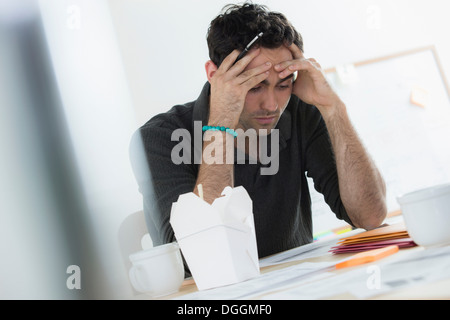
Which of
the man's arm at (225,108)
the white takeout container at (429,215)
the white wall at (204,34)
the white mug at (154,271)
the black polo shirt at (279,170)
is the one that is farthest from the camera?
the white wall at (204,34)

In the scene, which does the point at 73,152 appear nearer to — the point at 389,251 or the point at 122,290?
the point at 122,290

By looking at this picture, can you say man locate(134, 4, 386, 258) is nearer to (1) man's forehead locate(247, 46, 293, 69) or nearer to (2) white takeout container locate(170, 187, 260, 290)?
(1) man's forehead locate(247, 46, 293, 69)

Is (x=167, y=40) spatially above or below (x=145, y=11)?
below

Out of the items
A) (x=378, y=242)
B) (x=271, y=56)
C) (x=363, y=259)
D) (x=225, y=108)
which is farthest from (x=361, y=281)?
(x=271, y=56)

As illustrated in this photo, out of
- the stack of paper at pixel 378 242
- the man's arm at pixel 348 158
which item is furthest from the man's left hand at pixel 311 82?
the stack of paper at pixel 378 242

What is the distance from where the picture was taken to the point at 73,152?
743mm

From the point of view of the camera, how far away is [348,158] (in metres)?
1.14

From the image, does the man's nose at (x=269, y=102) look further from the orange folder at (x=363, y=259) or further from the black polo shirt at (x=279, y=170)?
the orange folder at (x=363, y=259)

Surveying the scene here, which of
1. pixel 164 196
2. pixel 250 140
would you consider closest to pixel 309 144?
pixel 250 140

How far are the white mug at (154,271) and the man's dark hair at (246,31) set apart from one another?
2.20 ft

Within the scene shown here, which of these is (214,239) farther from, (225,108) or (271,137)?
(271,137)

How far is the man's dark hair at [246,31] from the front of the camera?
1173 mm

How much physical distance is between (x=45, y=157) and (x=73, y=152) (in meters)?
0.06
